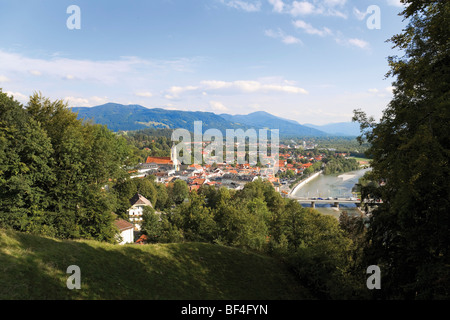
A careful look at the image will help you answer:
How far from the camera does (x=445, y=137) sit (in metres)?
4.67

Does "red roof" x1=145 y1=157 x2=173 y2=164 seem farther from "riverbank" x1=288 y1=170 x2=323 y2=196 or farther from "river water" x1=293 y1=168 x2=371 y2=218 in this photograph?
"river water" x1=293 y1=168 x2=371 y2=218

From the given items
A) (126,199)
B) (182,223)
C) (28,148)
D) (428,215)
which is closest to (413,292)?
(428,215)

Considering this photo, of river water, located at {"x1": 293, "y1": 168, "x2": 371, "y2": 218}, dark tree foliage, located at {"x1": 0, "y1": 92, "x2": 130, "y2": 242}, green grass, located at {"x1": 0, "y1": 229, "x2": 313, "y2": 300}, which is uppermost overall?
dark tree foliage, located at {"x1": 0, "y1": 92, "x2": 130, "y2": 242}

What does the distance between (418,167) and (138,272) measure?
685cm

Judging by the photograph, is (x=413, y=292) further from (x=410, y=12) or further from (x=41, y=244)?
(x=41, y=244)

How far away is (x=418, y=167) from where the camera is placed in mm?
4293

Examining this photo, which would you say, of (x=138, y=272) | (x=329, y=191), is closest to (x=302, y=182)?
(x=329, y=191)

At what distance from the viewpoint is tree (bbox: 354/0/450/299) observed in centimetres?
440

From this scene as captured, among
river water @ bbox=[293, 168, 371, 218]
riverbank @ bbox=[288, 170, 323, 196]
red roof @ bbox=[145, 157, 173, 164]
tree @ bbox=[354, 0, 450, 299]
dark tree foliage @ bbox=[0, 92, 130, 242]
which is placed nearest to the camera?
tree @ bbox=[354, 0, 450, 299]

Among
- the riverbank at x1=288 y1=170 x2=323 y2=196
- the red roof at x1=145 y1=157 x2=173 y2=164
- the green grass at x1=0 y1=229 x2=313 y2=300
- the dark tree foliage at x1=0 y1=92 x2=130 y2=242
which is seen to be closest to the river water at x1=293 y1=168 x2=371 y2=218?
the riverbank at x1=288 y1=170 x2=323 y2=196

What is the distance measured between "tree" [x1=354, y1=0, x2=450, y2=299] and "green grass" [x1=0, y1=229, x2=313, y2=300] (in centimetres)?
334

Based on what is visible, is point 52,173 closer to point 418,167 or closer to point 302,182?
point 418,167

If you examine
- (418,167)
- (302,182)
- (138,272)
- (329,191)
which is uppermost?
(418,167)
